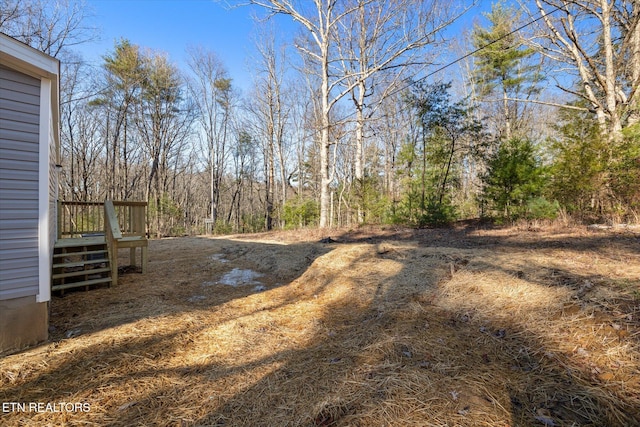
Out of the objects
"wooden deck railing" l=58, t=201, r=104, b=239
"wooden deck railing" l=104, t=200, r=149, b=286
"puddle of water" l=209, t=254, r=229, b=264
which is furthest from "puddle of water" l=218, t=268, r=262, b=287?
"wooden deck railing" l=58, t=201, r=104, b=239

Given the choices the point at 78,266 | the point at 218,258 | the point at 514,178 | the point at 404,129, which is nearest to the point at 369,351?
the point at 78,266

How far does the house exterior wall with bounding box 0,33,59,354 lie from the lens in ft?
7.88

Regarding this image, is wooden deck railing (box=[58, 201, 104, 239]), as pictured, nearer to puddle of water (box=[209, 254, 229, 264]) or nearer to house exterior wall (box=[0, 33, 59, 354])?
puddle of water (box=[209, 254, 229, 264])

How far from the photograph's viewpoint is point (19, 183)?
2.50 metres

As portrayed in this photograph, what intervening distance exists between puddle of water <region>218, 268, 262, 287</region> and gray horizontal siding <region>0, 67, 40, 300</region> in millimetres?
2442

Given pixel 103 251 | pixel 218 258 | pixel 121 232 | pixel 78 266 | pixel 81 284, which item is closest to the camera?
pixel 81 284

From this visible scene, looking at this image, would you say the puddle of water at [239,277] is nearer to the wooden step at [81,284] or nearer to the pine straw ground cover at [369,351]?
the pine straw ground cover at [369,351]

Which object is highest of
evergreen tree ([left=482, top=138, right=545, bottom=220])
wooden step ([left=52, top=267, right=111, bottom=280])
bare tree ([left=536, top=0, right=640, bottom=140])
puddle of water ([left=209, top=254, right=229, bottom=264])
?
bare tree ([left=536, top=0, right=640, bottom=140])

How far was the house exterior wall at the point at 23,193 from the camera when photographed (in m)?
2.40

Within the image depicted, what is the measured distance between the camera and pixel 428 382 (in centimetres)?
175

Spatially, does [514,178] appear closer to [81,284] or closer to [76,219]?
[81,284]

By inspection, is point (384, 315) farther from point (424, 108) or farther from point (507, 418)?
point (424, 108)

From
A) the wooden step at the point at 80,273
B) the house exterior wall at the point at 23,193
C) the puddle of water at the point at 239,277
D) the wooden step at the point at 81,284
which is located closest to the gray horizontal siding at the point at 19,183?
the house exterior wall at the point at 23,193

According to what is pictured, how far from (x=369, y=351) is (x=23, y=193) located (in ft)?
10.9
